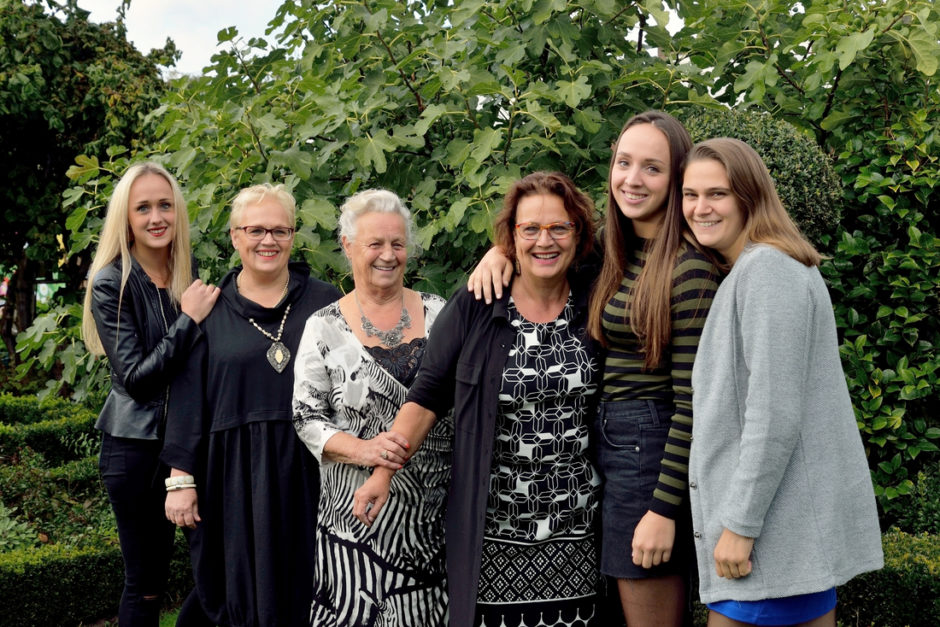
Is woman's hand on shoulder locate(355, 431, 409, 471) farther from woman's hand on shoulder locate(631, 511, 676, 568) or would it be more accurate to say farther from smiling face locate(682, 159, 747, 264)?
smiling face locate(682, 159, 747, 264)

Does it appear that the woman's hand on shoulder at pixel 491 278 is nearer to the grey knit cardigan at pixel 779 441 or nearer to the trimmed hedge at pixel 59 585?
the grey knit cardigan at pixel 779 441

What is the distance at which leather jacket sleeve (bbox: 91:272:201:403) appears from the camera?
3.18 metres

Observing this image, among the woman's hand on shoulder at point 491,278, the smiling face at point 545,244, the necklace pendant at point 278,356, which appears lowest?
the necklace pendant at point 278,356

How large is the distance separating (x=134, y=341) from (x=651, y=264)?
2.08 m

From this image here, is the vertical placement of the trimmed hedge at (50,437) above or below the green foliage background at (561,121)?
below

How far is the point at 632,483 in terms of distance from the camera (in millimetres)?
2457

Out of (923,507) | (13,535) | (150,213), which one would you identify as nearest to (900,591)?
(923,507)

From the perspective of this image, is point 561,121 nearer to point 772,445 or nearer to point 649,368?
point 649,368

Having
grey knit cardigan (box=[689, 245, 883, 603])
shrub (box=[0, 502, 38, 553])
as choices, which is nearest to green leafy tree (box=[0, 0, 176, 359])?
shrub (box=[0, 502, 38, 553])

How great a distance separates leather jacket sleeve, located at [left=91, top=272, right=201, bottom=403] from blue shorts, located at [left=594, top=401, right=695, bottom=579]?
1.68 meters

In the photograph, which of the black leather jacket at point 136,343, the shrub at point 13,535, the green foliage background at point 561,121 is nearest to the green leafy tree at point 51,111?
the shrub at point 13,535

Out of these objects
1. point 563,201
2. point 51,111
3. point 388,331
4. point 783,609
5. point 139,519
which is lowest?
point 139,519

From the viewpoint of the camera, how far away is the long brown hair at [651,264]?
2.35m

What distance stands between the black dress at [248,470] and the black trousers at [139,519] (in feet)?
0.95
